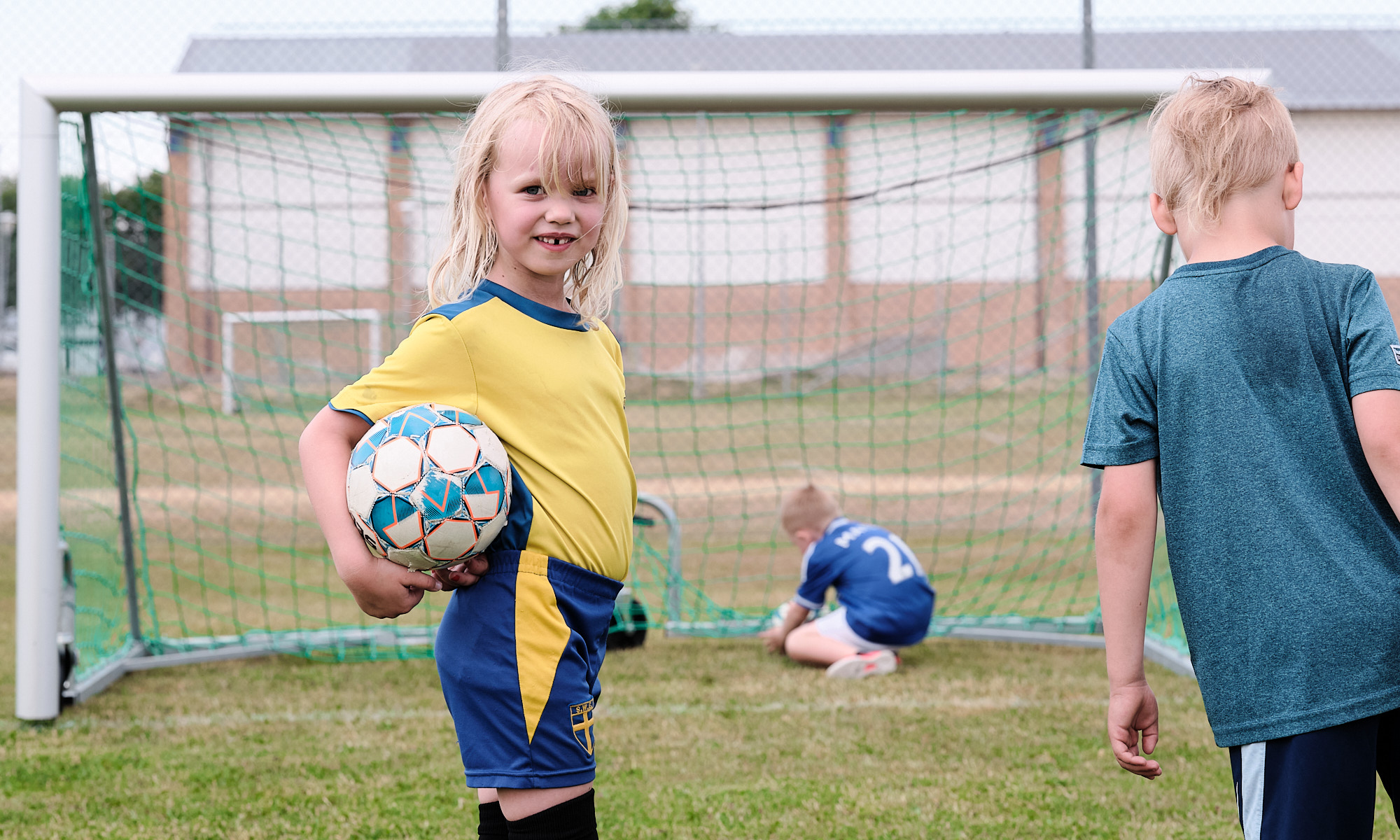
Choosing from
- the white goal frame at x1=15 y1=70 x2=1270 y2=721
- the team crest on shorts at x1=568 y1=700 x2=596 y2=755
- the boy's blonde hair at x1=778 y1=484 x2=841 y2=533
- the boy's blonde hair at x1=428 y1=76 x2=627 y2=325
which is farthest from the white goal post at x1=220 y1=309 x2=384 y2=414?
the team crest on shorts at x1=568 y1=700 x2=596 y2=755

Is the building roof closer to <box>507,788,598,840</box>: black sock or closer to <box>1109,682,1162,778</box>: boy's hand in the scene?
<box>1109,682,1162,778</box>: boy's hand

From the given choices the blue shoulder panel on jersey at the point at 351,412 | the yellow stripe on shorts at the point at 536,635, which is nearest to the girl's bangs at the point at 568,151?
the blue shoulder panel on jersey at the point at 351,412

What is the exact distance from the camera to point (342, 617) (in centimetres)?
521

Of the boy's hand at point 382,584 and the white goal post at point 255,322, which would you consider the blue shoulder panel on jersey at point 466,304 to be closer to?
the boy's hand at point 382,584

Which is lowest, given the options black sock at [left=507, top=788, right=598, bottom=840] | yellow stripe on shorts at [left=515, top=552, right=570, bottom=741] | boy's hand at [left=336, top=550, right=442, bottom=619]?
black sock at [left=507, top=788, right=598, bottom=840]

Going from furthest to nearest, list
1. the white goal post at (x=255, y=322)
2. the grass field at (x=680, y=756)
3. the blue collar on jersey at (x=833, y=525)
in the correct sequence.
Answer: the white goal post at (x=255, y=322)
the blue collar on jersey at (x=833, y=525)
the grass field at (x=680, y=756)

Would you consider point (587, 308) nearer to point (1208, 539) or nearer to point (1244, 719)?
point (1208, 539)

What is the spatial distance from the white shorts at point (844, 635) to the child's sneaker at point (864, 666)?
3 cm

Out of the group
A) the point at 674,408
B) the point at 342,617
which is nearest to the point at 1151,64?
the point at 674,408

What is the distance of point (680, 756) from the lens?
3.01 meters

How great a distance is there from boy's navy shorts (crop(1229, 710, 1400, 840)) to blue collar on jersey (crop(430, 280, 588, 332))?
1010mm

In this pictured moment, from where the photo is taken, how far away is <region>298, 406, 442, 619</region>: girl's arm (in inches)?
55.4

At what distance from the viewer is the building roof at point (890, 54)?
8656 millimetres

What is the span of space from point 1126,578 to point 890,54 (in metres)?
9.70
